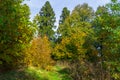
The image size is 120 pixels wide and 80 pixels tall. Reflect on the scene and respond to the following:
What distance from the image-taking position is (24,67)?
4041cm

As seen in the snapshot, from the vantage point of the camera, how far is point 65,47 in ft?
158

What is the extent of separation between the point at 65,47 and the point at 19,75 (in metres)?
13.6

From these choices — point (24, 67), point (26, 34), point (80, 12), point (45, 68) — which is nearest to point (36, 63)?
point (45, 68)

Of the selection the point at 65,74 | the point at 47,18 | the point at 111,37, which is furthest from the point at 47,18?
the point at 111,37

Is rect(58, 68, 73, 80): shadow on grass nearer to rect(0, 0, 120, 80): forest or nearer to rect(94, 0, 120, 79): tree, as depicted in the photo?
rect(0, 0, 120, 80): forest

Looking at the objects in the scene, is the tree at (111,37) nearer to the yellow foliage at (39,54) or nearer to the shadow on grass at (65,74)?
the shadow on grass at (65,74)

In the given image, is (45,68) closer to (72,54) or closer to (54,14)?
(72,54)

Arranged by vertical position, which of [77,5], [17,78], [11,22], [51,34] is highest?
[77,5]

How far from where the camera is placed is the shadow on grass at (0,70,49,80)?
34.8 m

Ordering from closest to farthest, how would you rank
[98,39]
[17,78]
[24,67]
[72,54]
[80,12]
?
[17,78]
[24,67]
[98,39]
[72,54]
[80,12]

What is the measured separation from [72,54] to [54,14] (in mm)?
28697

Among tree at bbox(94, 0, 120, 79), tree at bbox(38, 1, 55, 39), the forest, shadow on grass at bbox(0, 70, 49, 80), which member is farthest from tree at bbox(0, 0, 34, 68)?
tree at bbox(38, 1, 55, 39)

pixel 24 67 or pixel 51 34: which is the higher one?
pixel 51 34

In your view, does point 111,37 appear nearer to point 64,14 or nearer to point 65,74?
point 65,74
